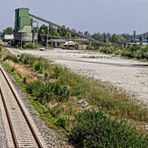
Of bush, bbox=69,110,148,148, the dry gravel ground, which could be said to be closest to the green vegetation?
bush, bbox=69,110,148,148

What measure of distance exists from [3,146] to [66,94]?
11.5 m

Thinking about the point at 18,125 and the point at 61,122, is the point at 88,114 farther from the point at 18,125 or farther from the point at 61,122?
the point at 18,125

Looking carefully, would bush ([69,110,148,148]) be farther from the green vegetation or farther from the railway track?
the railway track

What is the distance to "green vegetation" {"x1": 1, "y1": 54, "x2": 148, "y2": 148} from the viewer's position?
14398mm

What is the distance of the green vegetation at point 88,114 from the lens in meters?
14.4

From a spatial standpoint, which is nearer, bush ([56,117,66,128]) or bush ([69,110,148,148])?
bush ([69,110,148,148])

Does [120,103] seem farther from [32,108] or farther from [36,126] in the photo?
[36,126]

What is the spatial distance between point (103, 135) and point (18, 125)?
14.8ft

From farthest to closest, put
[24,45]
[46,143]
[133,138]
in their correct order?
1. [24,45]
2. [46,143]
3. [133,138]

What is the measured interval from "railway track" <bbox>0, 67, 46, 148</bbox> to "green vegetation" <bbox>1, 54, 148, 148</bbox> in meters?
0.86

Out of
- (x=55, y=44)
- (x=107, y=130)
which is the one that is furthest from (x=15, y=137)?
(x=55, y=44)

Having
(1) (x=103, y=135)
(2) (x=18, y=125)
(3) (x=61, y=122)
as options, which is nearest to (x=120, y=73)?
(3) (x=61, y=122)

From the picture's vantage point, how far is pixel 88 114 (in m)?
17.9

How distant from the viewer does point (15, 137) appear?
1584 cm
